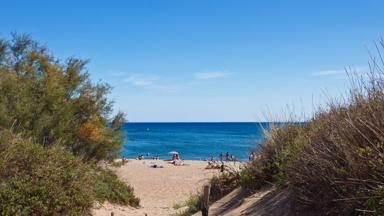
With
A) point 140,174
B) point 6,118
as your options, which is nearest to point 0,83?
point 6,118

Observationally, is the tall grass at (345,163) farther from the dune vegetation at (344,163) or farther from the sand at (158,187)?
the sand at (158,187)

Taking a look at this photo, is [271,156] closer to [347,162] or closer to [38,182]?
[347,162]

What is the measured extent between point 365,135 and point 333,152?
0.66 meters

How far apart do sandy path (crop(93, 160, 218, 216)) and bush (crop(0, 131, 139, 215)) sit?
323cm

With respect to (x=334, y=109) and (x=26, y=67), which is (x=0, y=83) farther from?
A: (x=334, y=109)

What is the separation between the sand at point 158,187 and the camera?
57.9ft

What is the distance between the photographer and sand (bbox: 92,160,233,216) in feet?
57.9

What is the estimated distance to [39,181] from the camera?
10.5 metres

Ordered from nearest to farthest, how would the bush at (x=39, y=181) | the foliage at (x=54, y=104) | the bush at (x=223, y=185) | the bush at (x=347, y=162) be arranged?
the bush at (x=347, y=162) → the bush at (x=39, y=181) → the bush at (x=223, y=185) → the foliage at (x=54, y=104)

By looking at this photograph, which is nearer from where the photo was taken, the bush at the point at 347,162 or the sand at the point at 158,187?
the bush at the point at 347,162

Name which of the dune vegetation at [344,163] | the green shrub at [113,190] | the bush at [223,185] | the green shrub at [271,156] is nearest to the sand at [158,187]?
the green shrub at [113,190]

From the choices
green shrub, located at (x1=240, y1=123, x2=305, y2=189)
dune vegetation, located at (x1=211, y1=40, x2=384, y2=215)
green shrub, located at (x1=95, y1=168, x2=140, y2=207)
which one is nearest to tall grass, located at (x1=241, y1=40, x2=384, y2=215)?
dune vegetation, located at (x1=211, y1=40, x2=384, y2=215)

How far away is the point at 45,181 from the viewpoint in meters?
10.5

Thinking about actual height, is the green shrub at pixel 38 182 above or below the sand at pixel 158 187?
above
